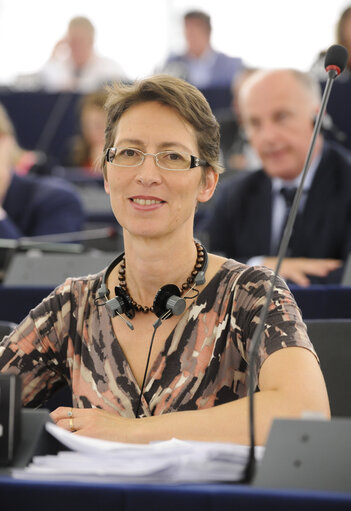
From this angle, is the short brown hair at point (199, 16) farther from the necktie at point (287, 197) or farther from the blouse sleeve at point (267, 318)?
the blouse sleeve at point (267, 318)

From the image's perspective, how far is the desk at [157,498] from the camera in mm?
931

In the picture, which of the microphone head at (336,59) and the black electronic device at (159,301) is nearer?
the microphone head at (336,59)

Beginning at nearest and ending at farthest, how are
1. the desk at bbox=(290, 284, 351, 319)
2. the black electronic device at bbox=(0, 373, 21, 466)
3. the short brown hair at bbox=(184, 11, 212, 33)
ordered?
the black electronic device at bbox=(0, 373, 21, 466)
the desk at bbox=(290, 284, 351, 319)
the short brown hair at bbox=(184, 11, 212, 33)

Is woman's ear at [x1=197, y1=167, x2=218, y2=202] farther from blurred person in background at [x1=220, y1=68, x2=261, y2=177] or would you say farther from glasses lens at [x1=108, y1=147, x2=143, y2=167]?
blurred person in background at [x1=220, y1=68, x2=261, y2=177]

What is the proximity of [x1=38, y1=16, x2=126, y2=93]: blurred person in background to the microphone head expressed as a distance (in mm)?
5670

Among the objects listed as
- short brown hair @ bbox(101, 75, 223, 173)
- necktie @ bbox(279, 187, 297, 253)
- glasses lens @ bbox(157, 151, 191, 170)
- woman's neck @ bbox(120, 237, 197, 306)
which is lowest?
woman's neck @ bbox(120, 237, 197, 306)

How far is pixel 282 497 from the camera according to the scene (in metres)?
0.93

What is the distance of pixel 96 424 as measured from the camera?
1.39m

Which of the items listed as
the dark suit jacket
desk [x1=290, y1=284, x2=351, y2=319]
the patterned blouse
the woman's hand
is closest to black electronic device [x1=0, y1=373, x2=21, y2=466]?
the woman's hand

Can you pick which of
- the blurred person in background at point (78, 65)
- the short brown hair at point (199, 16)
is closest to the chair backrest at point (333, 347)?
the blurred person in background at point (78, 65)

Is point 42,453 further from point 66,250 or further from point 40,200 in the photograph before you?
point 40,200

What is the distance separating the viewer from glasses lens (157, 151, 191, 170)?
5.26 ft

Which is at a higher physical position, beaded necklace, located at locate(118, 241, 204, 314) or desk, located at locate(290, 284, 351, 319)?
beaded necklace, located at locate(118, 241, 204, 314)

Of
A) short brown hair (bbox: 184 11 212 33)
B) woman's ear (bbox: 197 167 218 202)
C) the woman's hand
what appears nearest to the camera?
the woman's hand
